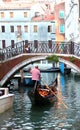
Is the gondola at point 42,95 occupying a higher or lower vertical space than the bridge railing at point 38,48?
lower

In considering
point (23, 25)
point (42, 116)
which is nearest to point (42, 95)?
point (42, 116)

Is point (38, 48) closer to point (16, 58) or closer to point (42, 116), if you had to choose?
point (16, 58)

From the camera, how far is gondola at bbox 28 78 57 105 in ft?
48.0

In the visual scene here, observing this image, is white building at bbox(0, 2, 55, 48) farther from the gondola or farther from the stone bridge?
the gondola

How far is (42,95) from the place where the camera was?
14883 millimetres

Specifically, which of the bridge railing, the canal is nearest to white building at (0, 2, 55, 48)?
the bridge railing

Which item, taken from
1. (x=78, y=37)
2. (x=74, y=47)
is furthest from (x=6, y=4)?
(x=74, y=47)

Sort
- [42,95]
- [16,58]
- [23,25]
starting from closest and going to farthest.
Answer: [42,95]
[16,58]
[23,25]

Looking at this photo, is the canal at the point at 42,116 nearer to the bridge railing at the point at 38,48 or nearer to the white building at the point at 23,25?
the bridge railing at the point at 38,48

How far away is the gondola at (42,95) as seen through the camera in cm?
1463

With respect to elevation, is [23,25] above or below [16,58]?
above

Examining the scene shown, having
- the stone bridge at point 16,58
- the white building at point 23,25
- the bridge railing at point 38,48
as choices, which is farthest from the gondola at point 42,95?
the white building at point 23,25

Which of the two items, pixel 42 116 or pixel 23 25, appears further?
pixel 23 25

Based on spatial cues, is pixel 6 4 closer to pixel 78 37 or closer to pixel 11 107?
pixel 78 37
